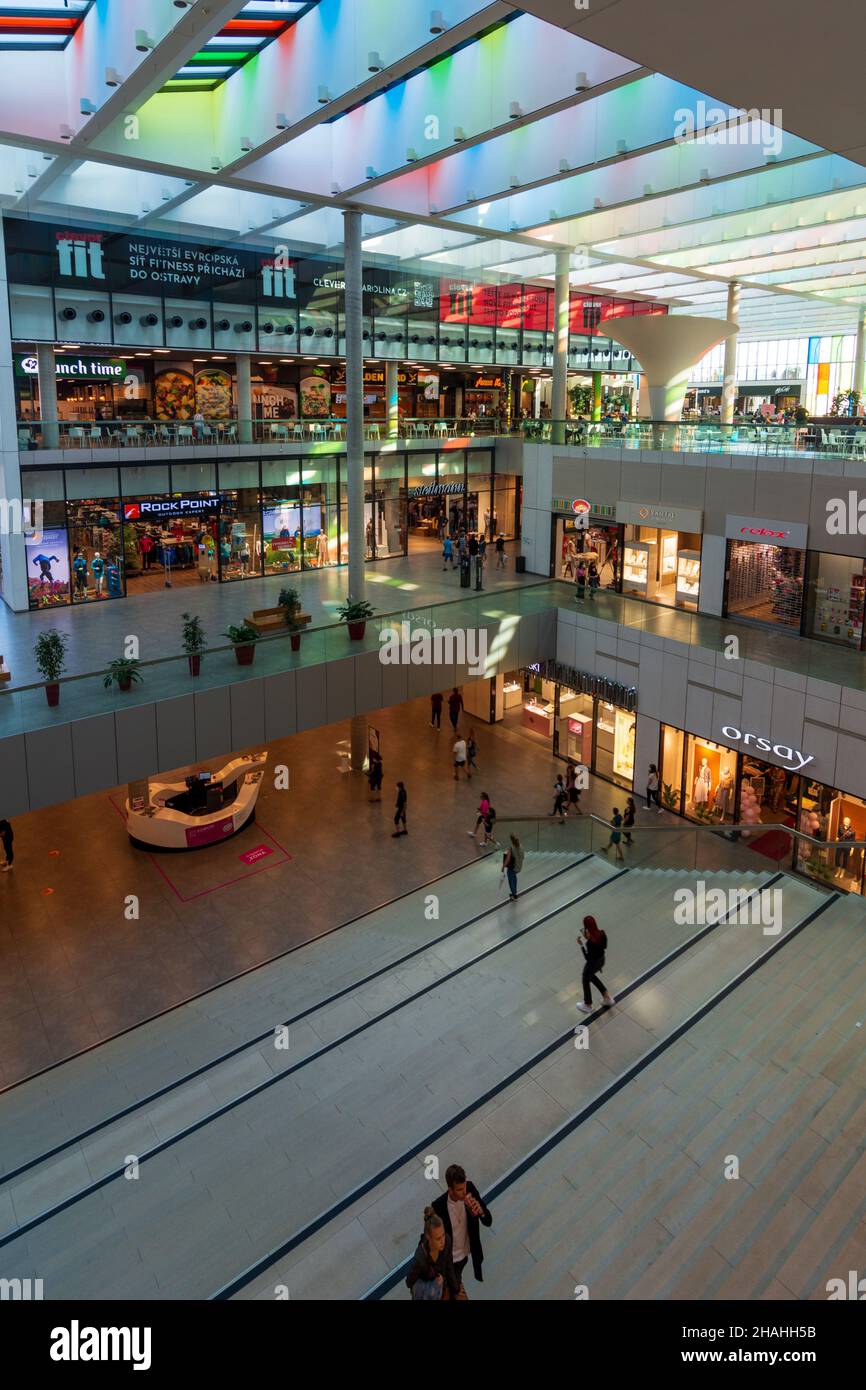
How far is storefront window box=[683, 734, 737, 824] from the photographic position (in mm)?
18219

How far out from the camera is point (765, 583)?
19.4 meters

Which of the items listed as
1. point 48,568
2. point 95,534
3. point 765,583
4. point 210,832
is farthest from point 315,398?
point 210,832

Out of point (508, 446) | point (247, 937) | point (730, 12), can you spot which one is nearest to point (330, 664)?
point (247, 937)

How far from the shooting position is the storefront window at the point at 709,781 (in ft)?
59.8

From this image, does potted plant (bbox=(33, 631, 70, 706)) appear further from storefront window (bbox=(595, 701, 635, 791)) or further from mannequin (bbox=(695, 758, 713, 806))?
mannequin (bbox=(695, 758, 713, 806))

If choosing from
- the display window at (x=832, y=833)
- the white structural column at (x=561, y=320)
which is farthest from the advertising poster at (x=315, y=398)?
the display window at (x=832, y=833)

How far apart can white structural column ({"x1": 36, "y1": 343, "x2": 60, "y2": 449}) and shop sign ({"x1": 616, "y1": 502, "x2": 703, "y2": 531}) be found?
14207 mm

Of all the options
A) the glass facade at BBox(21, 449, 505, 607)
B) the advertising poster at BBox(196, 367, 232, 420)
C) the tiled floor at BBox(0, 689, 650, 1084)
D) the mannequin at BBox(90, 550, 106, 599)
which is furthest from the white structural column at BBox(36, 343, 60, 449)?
the tiled floor at BBox(0, 689, 650, 1084)

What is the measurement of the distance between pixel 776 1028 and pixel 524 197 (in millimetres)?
19430

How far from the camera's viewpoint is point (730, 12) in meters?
4.34

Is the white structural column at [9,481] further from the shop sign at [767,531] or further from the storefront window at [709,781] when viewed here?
the shop sign at [767,531]

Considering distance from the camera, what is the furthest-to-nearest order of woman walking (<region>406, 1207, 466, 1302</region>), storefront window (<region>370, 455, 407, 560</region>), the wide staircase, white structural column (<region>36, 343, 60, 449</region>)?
1. storefront window (<region>370, 455, 407, 560</region>)
2. white structural column (<region>36, 343, 60, 449</region>)
3. the wide staircase
4. woman walking (<region>406, 1207, 466, 1302</region>)

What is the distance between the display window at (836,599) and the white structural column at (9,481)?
18.2 meters

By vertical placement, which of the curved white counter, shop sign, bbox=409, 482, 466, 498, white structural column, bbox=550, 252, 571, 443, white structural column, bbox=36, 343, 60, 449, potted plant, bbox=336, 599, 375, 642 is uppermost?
white structural column, bbox=550, 252, 571, 443
